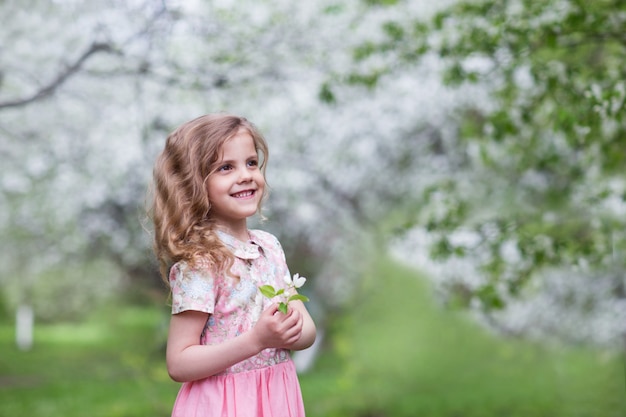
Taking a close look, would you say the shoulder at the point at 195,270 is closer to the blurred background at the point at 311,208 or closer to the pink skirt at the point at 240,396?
the pink skirt at the point at 240,396

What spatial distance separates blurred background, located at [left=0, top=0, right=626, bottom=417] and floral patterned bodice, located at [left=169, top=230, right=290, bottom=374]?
130 inches

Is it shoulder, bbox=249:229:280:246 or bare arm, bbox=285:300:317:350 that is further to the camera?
shoulder, bbox=249:229:280:246

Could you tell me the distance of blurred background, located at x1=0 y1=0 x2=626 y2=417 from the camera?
16.3ft

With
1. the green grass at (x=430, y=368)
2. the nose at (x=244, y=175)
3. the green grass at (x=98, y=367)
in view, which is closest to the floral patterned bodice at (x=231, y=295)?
the nose at (x=244, y=175)

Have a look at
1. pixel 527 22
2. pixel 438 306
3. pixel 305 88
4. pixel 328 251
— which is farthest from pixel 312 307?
pixel 527 22

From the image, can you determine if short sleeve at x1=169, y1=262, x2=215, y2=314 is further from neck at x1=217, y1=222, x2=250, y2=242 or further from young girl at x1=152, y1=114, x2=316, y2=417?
neck at x1=217, y1=222, x2=250, y2=242

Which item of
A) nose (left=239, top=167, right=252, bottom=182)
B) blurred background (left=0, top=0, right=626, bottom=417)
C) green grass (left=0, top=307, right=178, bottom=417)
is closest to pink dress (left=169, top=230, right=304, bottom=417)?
nose (left=239, top=167, right=252, bottom=182)

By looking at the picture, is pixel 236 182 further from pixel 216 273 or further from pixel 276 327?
pixel 276 327

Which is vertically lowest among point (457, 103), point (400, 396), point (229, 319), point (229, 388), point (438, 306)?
point (229, 388)

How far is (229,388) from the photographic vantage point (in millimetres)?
1444

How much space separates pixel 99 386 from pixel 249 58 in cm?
234

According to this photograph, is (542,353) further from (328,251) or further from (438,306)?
(328,251)

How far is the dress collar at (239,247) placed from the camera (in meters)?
1.48

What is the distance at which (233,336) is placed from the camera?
1.45m
